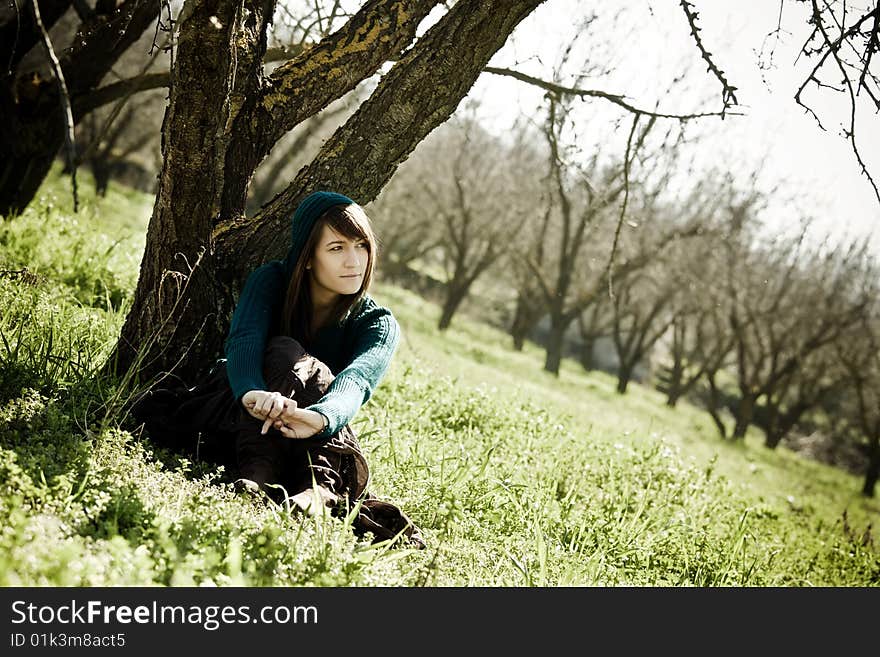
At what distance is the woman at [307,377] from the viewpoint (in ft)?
9.17

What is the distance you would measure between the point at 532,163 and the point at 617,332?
6.52 metres

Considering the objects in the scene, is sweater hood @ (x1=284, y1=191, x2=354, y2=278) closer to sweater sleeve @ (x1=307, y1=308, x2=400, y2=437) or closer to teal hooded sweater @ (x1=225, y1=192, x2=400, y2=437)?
teal hooded sweater @ (x1=225, y1=192, x2=400, y2=437)

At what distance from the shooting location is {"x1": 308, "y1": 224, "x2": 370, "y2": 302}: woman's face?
10.2ft

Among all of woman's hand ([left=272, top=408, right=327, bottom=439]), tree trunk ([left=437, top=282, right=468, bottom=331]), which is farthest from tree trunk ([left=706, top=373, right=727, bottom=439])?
woman's hand ([left=272, top=408, right=327, bottom=439])

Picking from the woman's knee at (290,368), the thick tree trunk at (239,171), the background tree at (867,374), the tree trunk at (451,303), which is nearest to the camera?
the woman's knee at (290,368)

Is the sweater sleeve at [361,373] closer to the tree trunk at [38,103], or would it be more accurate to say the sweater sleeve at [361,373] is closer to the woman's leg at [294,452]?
the woman's leg at [294,452]

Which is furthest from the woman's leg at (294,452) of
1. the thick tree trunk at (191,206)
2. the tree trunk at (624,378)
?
the tree trunk at (624,378)

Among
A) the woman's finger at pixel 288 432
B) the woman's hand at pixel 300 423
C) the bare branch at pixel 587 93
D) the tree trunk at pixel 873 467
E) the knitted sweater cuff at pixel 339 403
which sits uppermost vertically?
the bare branch at pixel 587 93

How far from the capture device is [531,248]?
904 inches

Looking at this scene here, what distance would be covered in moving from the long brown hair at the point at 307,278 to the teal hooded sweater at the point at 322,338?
1.8 inches

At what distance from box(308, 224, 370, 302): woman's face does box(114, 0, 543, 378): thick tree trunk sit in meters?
0.61
